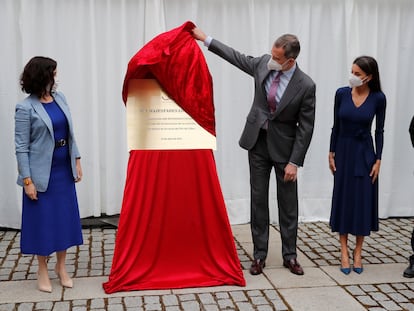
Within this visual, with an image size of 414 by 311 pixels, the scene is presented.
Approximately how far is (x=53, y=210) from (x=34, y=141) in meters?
0.53

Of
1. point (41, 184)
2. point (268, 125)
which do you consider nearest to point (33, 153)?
point (41, 184)

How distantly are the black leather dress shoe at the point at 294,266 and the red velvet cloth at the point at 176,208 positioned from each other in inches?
20.9

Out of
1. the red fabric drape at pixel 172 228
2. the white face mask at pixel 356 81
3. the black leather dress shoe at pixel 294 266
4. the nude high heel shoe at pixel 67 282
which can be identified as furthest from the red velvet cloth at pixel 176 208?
the white face mask at pixel 356 81

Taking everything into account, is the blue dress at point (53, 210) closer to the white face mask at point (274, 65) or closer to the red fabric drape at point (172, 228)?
the red fabric drape at point (172, 228)

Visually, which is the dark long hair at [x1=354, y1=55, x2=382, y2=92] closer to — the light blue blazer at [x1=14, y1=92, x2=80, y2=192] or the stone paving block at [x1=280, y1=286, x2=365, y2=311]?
the stone paving block at [x1=280, y1=286, x2=365, y2=311]

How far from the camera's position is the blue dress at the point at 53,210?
415 centimetres

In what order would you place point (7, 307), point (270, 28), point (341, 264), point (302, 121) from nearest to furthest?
point (7, 307)
point (302, 121)
point (341, 264)
point (270, 28)

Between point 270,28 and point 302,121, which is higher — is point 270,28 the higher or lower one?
the higher one

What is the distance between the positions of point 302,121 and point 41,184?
6.70 feet

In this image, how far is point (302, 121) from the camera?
4.50 meters

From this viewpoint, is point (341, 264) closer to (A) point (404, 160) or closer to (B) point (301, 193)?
(B) point (301, 193)

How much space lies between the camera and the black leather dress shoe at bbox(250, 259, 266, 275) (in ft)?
15.5

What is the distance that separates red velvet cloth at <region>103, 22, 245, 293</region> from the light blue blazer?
607 mm

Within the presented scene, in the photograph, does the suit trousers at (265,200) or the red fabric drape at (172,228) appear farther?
the suit trousers at (265,200)
